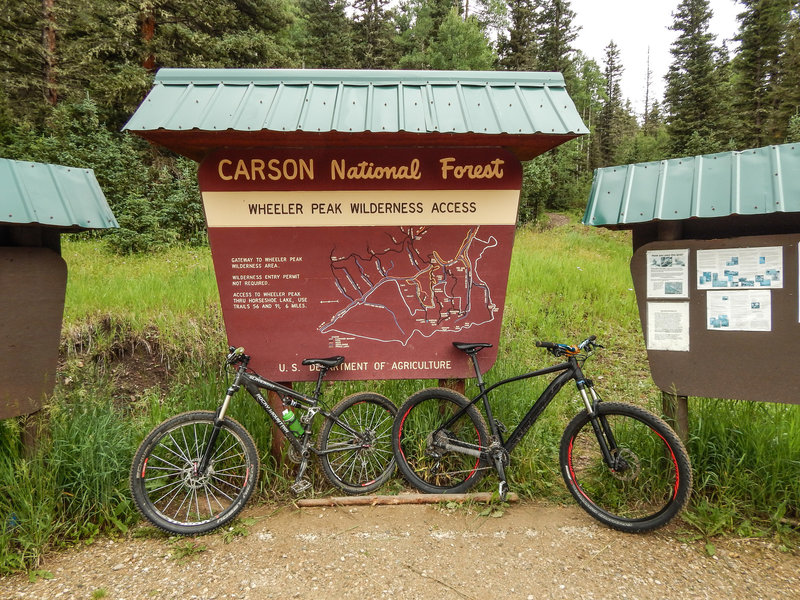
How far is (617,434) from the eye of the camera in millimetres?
3385

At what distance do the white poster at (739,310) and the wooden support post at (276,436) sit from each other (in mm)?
3353

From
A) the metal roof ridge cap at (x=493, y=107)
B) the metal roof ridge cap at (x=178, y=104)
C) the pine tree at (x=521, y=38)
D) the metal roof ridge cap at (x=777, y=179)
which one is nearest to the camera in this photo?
the metal roof ridge cap at (x=777, y=179)

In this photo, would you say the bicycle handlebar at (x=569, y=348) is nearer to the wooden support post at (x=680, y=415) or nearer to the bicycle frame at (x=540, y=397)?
the bicycle frame at (x=540, y=397)

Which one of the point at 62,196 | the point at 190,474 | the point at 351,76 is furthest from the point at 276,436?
the point at 351,76

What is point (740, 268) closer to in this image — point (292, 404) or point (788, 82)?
point (292, 404)

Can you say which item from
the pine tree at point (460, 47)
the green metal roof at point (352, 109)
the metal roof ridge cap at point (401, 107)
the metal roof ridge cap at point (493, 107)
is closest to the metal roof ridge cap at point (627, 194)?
the green metal roof at point (352, 109)

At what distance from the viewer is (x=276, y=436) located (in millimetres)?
3600

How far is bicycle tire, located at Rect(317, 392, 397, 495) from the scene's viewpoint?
345 cm

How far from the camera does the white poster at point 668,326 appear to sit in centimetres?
322

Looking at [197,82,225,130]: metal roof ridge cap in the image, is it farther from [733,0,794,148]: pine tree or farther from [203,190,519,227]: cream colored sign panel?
[733,0,794,148]: pine tree

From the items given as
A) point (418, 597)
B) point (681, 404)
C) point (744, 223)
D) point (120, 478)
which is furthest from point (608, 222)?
point (120, 478)

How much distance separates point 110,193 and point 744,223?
15169 millimetres

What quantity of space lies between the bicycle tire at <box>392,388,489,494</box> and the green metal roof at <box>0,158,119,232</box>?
275 cm

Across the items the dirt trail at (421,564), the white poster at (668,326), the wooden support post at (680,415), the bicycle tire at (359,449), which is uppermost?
the white poster at (668,326)
